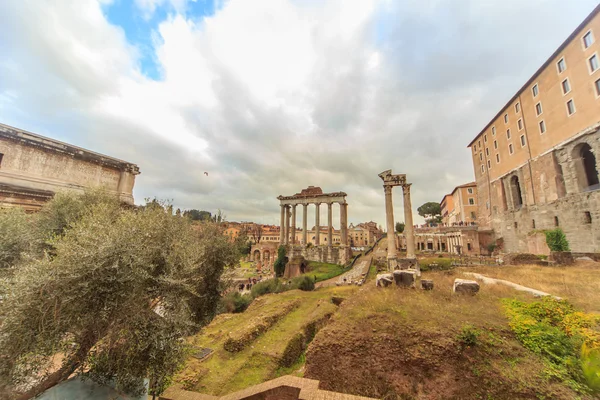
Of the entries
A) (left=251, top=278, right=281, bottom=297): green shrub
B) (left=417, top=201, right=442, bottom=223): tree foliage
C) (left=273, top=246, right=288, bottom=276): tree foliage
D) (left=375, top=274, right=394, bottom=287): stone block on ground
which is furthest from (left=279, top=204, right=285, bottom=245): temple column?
(left=417, top=201, right=442, bottom=223): tree foliage

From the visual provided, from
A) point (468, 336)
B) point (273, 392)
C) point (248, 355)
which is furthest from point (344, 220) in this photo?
point (273, 392)

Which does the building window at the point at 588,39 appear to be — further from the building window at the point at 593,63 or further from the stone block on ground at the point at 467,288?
the stone block on ground at the point at 467,288

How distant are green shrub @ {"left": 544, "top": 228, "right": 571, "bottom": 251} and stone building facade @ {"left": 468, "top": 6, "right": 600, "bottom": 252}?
443 millimetres

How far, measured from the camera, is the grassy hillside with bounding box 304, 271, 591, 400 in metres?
4.29

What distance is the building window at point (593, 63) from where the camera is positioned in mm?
18906

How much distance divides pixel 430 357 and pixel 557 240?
84.3 feet

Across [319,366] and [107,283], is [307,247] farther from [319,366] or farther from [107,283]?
[107,283]

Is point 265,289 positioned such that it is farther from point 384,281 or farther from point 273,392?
point 273,392

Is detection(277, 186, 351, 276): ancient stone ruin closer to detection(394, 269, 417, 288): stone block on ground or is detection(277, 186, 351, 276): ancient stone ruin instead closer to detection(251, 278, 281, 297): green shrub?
detection(251, 278, 281, 297): green shrub

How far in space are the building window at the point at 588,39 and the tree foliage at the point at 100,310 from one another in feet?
110

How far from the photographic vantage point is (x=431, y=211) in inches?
2685

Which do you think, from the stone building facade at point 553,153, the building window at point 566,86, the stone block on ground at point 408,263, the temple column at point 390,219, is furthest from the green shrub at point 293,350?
the building window at point 566,86

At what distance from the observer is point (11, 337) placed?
3711 mm

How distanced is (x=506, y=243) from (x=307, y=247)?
26.1 metres
